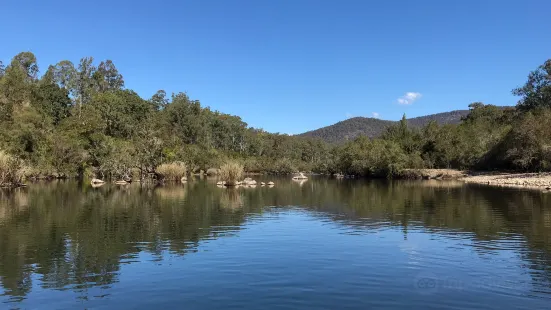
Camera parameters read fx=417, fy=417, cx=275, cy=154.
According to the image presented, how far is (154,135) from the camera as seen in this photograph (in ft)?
200

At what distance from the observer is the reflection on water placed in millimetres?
9461

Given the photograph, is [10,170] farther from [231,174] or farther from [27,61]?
[27,61]

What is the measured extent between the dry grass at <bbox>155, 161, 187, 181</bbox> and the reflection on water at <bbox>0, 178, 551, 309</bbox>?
32089 millimetres

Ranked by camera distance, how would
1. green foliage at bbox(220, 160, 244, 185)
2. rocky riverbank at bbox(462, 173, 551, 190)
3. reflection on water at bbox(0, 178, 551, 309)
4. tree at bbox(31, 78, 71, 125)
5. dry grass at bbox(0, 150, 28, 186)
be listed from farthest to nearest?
1. tree at bbox(31, 78, 71, 125)
2. green foliage at bbox(220, 160, 244, 185)
3. rocky riverbank at bbox(462, 173, 551, 190)
4. dry grass at bbox(0, 150, 28, 186)
5. reflection on water at bbox(0, 178, 551, 309)

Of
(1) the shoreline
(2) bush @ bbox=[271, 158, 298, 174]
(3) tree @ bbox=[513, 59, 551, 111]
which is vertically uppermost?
(3) tree @ bbox=[513, 59, 551, 111]

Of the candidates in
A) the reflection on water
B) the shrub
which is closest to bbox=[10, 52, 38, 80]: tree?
the shrub

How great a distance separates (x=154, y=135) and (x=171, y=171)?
25.0ft

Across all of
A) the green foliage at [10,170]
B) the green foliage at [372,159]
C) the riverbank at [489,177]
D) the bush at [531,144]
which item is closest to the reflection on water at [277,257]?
the green foliage at [10,170]

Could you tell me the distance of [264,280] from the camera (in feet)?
35.0

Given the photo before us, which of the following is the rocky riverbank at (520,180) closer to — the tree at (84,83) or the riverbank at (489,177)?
the riverbank at (489,177)

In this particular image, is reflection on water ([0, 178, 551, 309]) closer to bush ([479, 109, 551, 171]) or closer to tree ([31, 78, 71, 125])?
bush ([479, 109, 551, 171])

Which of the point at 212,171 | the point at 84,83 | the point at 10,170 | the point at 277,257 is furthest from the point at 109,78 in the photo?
the point at 277,257

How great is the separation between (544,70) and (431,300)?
246ft

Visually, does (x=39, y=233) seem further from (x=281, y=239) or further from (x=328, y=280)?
(x=328, y=280)
